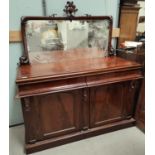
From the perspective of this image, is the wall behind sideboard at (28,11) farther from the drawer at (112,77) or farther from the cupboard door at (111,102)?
the cupboard door at (111,102)

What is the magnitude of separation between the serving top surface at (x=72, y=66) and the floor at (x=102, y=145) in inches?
31.9

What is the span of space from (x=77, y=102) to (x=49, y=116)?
0.31m

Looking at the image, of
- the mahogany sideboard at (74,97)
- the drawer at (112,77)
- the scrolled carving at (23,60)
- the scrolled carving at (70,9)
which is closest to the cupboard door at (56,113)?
the mahogany sideboard at (74,97)

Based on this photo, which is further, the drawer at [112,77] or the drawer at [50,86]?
the drawer at [112,77]

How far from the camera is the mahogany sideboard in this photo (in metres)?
1.47

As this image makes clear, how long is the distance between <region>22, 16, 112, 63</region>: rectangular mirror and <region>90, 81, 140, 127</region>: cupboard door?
0.52 metres

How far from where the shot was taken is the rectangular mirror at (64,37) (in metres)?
1.73

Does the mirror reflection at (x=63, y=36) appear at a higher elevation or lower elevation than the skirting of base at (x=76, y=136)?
higher

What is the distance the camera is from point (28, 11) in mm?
1674

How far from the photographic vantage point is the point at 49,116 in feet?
5.22

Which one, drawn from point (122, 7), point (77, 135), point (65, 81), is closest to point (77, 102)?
point (65, 81)

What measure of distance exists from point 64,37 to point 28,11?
0.46 m
